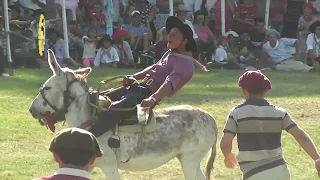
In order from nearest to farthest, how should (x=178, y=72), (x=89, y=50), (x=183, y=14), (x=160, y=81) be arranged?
(x=178, y=72), (x=160, y=81), (x=89, y=50), (x=183, y=14)

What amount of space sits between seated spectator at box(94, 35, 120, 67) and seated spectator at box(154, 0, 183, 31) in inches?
95.3

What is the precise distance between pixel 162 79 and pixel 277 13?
1880 cm

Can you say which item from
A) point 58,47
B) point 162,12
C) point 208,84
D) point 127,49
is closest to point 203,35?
point 162,12

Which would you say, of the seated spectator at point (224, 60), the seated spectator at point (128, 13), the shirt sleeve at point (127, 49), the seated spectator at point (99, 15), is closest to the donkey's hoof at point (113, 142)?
the shirt sleeve at point (127, 49)

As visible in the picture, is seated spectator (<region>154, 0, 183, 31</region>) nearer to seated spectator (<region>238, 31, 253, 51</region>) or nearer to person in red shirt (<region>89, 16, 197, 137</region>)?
seated spectator (<region>238, 31, 253, 51</region>)

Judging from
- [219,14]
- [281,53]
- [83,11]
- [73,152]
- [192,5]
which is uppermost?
[73,152]

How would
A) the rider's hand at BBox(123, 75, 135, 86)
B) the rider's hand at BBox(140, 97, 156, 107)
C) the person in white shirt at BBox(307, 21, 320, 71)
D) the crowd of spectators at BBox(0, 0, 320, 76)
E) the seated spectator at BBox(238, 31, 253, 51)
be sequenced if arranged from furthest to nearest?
1. the seated spectator at BBox(238, 31, 253, 51)
2. the person in white shirt at BBox(307, 21, 320, 71)
3. the crowd of spectators at BBox(0, 0, 320, 76)
4. the rider's hand at BBox(123, 75, 135, 86)
5. the rider's hand at BBox(140, 97, 156, 107)

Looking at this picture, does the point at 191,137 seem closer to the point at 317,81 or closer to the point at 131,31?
the point at 317,81

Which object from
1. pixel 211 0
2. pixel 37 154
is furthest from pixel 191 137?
pixel 211 0

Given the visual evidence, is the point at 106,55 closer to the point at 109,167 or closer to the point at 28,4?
the point at 28,4

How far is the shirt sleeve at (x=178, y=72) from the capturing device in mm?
8344

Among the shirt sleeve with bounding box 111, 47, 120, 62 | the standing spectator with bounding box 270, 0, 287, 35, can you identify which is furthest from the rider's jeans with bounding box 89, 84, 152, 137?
the standing spectator with bounding box 270, 0, 287, 35

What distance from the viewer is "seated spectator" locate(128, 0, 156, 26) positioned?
2511cm

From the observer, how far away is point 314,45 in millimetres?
24328
